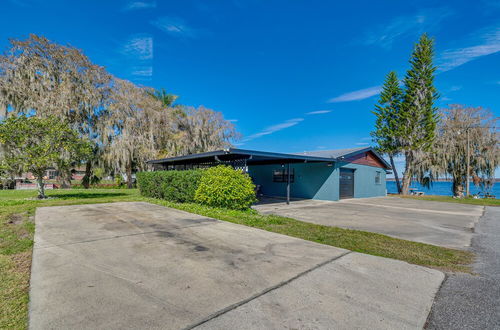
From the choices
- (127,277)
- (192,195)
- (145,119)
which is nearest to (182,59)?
(145,119)

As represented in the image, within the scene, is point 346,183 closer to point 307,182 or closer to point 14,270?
point 307,182

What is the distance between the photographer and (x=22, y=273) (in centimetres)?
305

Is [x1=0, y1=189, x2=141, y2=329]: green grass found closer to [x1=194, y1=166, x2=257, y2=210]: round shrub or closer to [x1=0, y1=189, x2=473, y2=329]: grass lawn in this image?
[x1=0, y1=189, x2=473, y2=329]: grass lawn

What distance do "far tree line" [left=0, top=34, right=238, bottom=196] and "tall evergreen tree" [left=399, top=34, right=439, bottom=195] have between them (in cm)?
1809

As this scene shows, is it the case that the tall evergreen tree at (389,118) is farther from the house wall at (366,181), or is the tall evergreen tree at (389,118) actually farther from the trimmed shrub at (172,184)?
the trimmed shrub at (172,184)

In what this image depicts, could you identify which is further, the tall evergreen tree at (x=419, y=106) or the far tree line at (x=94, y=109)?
the tall evergreen tree at (x=419, y=106)

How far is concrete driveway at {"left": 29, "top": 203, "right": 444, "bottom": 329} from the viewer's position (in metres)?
2.14

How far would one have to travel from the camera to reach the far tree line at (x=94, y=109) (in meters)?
17.1

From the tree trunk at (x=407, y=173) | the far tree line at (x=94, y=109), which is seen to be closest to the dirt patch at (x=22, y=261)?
the far tree line at (x=94, y=109)

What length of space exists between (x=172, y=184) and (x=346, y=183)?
11.3m

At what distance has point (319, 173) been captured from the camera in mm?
14586

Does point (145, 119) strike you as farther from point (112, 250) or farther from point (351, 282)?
point (351, 282)

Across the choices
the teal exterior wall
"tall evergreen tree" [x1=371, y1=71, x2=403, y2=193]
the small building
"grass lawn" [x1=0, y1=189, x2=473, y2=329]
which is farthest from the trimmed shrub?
"tall evergreen tree" [x1=371, y1=71, x2=403, y2=193]

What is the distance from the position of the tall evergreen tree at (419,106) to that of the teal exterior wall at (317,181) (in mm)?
5166
